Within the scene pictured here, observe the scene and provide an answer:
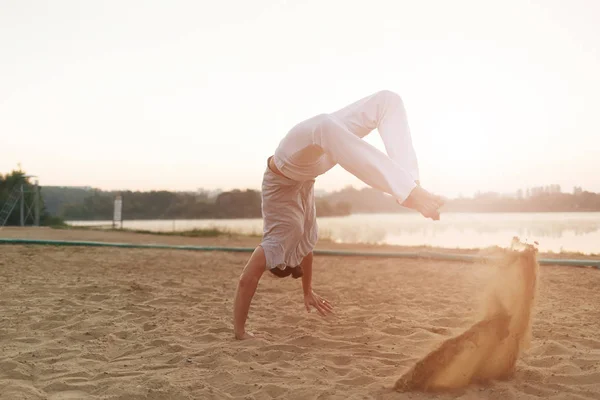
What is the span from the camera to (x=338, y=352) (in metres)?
3.28

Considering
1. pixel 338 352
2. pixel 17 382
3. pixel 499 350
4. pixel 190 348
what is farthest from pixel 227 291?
pixel 499 350

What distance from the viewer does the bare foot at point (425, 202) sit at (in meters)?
2.58

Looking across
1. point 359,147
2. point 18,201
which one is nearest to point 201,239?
point 18,201

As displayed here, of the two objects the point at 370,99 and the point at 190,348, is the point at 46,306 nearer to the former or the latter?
the point at 190,348

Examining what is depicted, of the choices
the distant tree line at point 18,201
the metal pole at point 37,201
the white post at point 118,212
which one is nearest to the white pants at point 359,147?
the metal pole at point 37,201

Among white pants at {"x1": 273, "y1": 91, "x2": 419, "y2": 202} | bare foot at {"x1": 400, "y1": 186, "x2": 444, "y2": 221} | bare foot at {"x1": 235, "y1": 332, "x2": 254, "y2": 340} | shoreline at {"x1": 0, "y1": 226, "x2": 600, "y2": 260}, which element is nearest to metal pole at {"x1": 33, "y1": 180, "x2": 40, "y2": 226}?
shoreline at {"x1": 0, "y1": 226, "x2": 600, "y2": 260}

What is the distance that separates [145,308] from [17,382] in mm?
1902

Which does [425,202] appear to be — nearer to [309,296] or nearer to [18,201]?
[309,296]

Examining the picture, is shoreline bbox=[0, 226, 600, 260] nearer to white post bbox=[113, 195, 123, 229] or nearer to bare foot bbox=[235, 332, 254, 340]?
bare foot bbox=[235, 332, 254, 340]

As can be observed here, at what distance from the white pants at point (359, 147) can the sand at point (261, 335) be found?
0.74 m

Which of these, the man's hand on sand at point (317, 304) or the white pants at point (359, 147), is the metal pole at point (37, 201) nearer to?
the man's hand on sand at point (317, 304)

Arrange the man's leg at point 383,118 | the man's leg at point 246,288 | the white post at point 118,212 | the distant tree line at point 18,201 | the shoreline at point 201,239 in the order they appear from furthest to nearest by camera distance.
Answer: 1. the white post at point 118,212
2. the distant tree line at point 18,201
3. the shoreline at point 201,239
4. the man's leg at point 246,288
5. the man's leg at point 383,118

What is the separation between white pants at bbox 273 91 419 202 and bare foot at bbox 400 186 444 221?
3 centimetres

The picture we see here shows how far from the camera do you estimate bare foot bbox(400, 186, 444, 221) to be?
2.58 m
